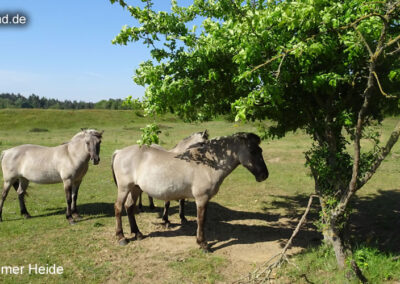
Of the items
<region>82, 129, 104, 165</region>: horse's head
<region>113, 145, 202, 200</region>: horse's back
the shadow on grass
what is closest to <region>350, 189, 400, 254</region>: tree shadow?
the shadow on grass

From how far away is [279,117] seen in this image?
7.50 metres

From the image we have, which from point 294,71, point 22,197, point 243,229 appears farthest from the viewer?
point 22,197

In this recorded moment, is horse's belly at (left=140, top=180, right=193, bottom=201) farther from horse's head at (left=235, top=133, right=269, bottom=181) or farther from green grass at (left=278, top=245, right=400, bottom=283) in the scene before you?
green grass at (left=278, top=245, right=400, bottom=283)

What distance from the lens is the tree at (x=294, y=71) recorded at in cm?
511

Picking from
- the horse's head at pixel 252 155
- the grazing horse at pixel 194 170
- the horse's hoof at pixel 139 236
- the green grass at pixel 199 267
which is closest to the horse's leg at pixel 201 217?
the grazing horse at pixel 194 170

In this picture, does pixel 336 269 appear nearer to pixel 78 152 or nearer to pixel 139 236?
pixel 139 236

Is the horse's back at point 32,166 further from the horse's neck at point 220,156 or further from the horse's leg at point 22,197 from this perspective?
the horse's neck at point 220,156

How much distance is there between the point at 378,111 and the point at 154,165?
5829 mm

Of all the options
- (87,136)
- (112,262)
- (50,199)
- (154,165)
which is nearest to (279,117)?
(154,165)

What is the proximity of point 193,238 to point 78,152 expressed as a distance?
4.92m

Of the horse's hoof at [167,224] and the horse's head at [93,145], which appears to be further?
the horse's head at [93,145]

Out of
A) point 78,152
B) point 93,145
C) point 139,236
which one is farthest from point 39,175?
point 139,236

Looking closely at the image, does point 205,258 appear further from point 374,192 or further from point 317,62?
point 374,192

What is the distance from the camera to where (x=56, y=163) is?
10.0m
